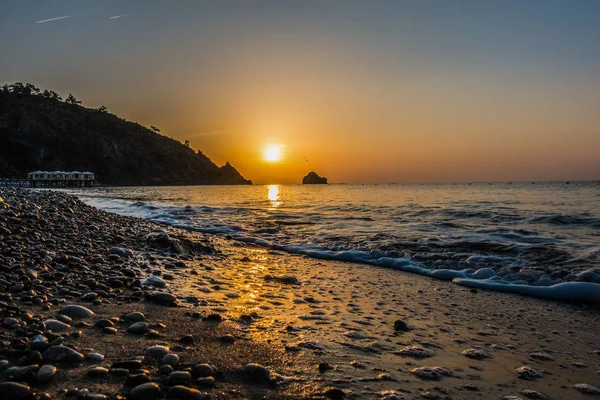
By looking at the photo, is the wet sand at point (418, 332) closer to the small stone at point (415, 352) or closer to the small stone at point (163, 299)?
the small stone at point (415, 352)

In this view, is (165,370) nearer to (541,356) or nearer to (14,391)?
(14,391)

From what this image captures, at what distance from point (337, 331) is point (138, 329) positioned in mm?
2092

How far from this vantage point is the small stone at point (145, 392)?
95.1 inches

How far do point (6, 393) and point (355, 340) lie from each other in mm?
2930

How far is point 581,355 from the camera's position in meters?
3.96

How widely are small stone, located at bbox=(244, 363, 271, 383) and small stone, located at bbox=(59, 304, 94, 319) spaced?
2.04 m

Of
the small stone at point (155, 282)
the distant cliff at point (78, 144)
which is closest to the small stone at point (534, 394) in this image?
the small stone at point (155, 282)

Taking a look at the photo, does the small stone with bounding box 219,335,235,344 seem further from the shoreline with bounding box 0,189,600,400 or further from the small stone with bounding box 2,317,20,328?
the small stone with bounding box 2,317,20,328

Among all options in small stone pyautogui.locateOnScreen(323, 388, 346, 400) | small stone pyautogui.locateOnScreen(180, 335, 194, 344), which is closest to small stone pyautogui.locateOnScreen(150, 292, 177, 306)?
small stone pyautogui.locateOnScreen(180, 335, 194, 344)

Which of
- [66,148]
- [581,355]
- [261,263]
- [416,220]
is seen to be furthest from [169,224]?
[66,148]

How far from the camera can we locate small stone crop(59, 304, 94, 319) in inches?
153

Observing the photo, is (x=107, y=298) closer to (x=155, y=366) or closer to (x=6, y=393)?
(x=155, y=366)

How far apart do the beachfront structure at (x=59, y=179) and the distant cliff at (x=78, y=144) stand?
1648cm

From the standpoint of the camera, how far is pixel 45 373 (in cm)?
255
